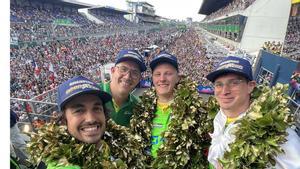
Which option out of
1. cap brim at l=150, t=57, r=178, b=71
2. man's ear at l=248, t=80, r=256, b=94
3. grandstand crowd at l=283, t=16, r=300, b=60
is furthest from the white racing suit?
grandstand crowd at l=283, t=16, r=300, b=60

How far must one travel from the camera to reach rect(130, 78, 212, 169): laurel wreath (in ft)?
9.83

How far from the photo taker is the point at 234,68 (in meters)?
2.52

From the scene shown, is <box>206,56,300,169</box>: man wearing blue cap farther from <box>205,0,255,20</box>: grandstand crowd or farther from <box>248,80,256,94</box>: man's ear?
<box>205,0,255,20</box>: grandstand crowd

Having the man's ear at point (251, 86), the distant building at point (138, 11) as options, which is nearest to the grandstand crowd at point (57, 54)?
the man's ear at point (251, 86)

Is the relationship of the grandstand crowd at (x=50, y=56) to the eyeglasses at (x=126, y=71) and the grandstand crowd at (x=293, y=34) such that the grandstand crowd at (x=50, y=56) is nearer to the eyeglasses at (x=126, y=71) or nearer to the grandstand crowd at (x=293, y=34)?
the grandstand crowd at (x=293, y=34)

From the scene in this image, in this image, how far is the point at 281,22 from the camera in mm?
25203

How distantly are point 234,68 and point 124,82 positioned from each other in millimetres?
1535

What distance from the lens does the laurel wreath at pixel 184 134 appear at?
300cm

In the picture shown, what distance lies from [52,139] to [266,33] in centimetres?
2651

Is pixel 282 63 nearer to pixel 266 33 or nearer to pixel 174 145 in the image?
pixel 174 145

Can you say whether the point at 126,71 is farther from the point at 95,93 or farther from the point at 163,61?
the point at 95,93

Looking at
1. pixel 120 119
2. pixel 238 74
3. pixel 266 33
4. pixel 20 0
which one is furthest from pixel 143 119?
pixel 20 0

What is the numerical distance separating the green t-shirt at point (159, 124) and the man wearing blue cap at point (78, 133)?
1098 mm

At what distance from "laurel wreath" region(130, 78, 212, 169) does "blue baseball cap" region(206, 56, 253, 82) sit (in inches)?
23.0
